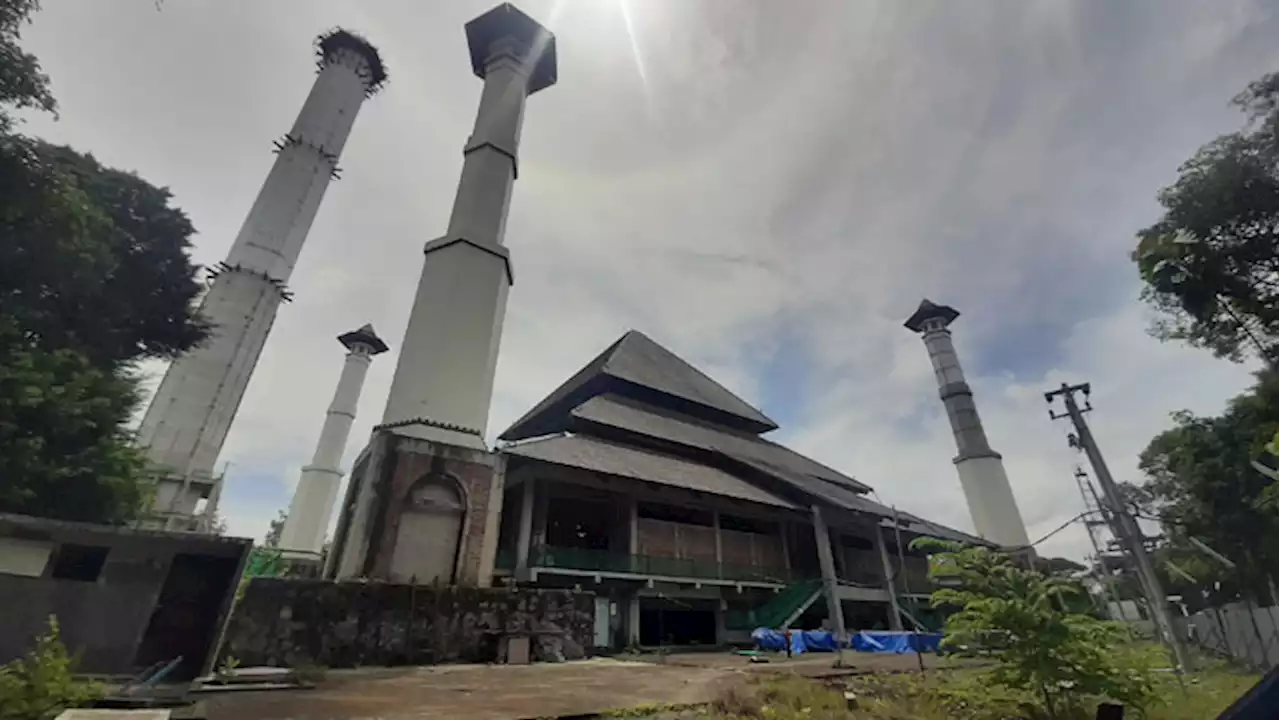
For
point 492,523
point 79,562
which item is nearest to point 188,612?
point 79,562

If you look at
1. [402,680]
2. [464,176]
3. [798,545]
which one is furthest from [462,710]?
[464,176]

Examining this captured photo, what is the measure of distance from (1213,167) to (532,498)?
2236 centimetres

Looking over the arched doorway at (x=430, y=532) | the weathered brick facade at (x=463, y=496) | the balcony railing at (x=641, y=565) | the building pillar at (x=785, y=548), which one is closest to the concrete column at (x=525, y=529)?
the balcony railing at (x=641, y=565)

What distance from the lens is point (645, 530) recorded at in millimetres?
19016

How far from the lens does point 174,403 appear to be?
24.5m

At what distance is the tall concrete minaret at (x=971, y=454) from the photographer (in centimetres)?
3741

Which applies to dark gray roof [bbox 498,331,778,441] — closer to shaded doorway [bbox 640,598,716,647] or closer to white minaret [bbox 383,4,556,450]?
white minaret [bbox 383,4,556,450]

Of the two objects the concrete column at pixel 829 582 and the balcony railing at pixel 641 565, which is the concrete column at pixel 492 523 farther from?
the concrete column at pixel 829 582

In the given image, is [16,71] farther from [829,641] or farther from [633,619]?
[829,641]

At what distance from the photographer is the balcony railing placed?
1681 centimetres

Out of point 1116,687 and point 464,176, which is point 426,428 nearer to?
point 464,176

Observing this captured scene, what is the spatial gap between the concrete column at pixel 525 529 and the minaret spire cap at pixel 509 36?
820 inches

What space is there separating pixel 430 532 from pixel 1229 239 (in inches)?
948

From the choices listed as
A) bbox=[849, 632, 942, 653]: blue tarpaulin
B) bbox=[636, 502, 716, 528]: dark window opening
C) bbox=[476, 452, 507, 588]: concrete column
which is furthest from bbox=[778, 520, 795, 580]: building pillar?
bbox=[476, 452, 507, 588]: concrete column
